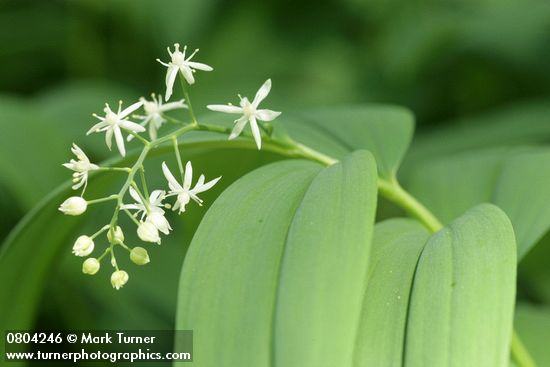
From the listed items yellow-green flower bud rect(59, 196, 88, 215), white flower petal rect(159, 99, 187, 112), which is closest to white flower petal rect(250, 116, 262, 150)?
white flower petal rect(159, 99, 187, 112)

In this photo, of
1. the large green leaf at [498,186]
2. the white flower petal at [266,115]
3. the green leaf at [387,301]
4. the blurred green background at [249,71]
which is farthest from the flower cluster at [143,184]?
the blurred green background at [249,71]

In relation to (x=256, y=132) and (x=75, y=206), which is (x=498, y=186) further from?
(x=75, y=206)

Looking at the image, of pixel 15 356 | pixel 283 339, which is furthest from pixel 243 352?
pixel 15 356

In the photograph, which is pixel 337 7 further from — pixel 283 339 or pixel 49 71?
pixel 283 339

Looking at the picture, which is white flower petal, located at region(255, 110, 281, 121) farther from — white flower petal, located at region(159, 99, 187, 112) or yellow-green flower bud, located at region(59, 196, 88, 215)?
yellow-green flower bud, located at region(59, 196, 88, 215)

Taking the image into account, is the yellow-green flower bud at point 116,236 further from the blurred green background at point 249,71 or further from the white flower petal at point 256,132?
the blurred green background at point 249,71
